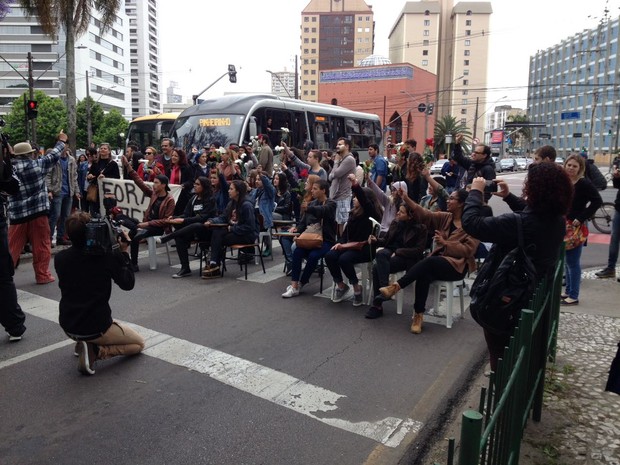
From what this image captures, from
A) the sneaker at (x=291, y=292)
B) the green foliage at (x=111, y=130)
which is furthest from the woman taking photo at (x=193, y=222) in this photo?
the green foliage at (x=111, y=130)

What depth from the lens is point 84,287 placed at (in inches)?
171

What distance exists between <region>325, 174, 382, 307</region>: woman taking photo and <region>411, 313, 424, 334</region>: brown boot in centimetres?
104

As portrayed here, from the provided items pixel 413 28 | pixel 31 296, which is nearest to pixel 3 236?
pixel 31 296

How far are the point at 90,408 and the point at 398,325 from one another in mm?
3243

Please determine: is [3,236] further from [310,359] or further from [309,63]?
[309,63]

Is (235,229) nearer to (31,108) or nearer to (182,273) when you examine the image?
(182,273)

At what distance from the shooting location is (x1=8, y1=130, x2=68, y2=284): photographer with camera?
6762mm

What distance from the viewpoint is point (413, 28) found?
106 metres

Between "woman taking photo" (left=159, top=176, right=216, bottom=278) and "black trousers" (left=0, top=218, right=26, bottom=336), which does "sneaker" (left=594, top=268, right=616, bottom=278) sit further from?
"black trousers" (left=0, top=218, right=26, bottom=336)

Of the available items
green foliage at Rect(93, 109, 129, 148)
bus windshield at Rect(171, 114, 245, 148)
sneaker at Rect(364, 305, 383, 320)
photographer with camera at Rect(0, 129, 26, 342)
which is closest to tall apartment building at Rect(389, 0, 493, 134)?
green foliage at Rect(93, 109, 129, 148)

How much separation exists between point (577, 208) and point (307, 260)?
132 inches

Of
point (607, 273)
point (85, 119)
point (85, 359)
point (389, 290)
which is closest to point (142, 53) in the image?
point (85, 119)

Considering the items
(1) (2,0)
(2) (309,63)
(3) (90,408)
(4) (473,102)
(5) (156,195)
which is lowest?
(3) (90,408)

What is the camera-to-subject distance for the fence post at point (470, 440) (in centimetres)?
149
